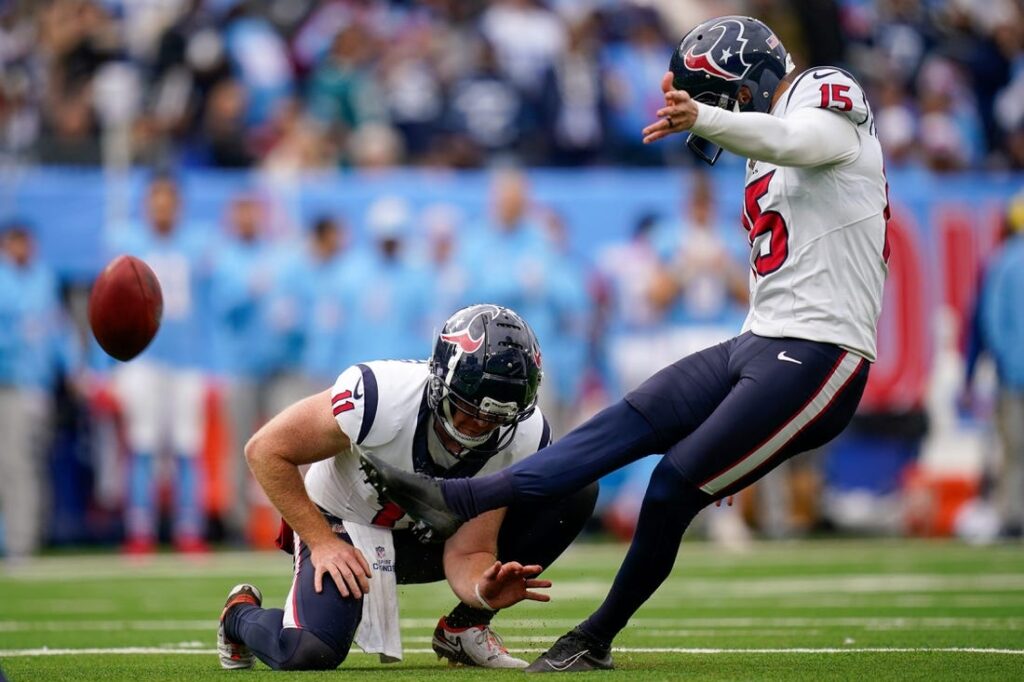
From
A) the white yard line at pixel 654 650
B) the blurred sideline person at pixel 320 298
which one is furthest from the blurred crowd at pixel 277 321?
the white yard line at pixel 654 650

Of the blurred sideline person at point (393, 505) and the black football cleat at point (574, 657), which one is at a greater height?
the blurred sideline person at point (393, 505)

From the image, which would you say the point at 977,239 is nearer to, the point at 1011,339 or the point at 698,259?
the point at 1011,339

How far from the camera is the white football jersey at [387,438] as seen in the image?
15.8 feet

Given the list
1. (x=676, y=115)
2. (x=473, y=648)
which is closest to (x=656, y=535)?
(x=473, y=648)

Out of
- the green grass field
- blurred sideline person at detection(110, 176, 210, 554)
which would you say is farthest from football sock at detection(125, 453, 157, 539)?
the green grass field

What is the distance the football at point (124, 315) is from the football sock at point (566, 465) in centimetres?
162

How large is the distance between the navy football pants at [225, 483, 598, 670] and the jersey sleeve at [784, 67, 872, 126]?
1.26m

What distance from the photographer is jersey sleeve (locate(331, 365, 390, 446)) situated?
4.79 meters

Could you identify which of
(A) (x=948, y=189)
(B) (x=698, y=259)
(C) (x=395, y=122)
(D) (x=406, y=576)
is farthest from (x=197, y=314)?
(D) (x=406, y=576)

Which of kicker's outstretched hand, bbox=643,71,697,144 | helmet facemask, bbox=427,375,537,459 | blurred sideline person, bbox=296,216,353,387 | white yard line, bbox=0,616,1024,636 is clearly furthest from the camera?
blurred sideline person, bbox=296,216,353,387

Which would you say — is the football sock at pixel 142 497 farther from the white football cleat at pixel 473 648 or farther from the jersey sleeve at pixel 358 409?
the jersey sleeve at pixel 358 409

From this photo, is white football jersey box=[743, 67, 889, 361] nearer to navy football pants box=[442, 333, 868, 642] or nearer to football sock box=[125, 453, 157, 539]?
navy football pants box=[442, 333, 868, 642]

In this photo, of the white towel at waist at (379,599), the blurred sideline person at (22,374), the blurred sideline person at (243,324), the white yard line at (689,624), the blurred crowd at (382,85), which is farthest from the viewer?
the blurred crowd at (382,85)

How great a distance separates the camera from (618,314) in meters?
11.4
